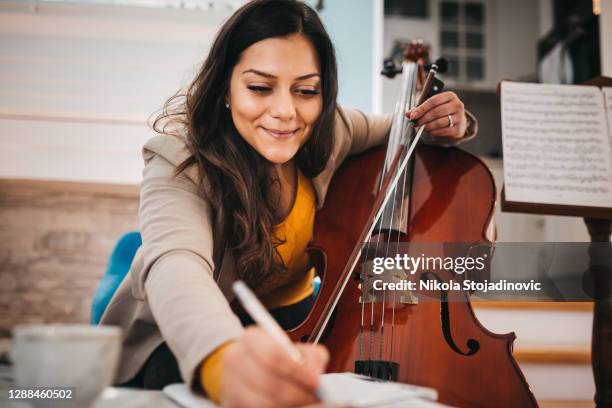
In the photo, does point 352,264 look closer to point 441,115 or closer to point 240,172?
point 240,172

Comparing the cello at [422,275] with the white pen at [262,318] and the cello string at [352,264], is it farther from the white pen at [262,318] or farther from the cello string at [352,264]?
the white pen at [262,318]

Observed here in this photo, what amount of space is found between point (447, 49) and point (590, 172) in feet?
11.0

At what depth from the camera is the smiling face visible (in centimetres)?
90

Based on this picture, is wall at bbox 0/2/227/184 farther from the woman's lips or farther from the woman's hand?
the woman's hand

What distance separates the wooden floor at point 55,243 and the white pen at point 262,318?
170 centimetres

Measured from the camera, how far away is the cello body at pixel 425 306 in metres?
0.79

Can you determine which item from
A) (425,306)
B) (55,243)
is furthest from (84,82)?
(425,306)

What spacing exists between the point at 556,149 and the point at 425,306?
0.53 m

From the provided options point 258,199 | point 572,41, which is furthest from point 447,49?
point 258,199

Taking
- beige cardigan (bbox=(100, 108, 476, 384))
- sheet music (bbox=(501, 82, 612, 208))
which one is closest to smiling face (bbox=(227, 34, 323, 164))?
beige cardigan (bbox=(100, 108, 476, 384))

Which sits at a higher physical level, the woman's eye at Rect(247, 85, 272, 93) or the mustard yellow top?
the woman's eye at Rect(247, 85, 272, 93)

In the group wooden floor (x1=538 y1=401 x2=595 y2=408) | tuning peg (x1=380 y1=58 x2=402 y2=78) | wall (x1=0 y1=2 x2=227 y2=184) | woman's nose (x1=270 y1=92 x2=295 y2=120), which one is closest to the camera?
woman's nose (x1=270 y1=92 x2=295 y2=120)

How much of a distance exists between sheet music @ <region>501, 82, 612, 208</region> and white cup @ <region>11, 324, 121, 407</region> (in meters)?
0.95

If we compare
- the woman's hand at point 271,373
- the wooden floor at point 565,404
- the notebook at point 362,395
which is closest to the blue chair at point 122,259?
the notebook at point 362,395
